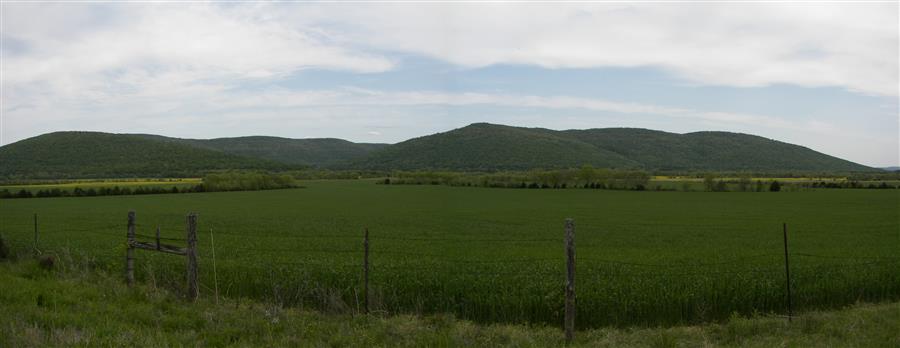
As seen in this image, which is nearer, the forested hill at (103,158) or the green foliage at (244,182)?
the green foliage at (244,182)

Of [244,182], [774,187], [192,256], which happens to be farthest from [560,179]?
[192,256]

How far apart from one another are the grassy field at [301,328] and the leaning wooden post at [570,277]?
26 centimetres

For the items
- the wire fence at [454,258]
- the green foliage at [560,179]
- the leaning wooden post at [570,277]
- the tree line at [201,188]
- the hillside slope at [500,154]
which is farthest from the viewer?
the hillside slope at [500,154]

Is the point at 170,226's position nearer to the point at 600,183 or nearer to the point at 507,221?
the point at 507,221

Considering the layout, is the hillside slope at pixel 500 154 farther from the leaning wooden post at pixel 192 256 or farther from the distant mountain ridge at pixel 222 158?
the leaning wooden post at pixel 192 256

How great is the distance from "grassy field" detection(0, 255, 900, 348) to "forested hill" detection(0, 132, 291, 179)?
137 m

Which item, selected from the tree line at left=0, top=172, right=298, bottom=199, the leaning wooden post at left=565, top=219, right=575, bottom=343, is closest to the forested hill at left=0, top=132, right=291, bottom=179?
the tree line at left=0, top=172, right=298, bottom=199

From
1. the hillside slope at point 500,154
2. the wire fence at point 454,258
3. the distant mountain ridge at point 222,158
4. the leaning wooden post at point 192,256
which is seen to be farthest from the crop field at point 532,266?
the hillside slope at point 500,154

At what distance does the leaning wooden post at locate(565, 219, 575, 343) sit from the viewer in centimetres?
1002

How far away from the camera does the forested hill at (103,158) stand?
5374 inches

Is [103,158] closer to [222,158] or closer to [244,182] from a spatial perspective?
[222,158]

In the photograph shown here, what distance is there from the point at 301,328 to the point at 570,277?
4.55 meters

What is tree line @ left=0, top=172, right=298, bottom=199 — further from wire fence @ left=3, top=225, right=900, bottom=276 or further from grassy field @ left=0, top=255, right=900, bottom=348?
grassy field @ left=0, top=255, right=900, bottom=348

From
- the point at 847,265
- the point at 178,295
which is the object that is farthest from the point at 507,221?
the point at 178,295
